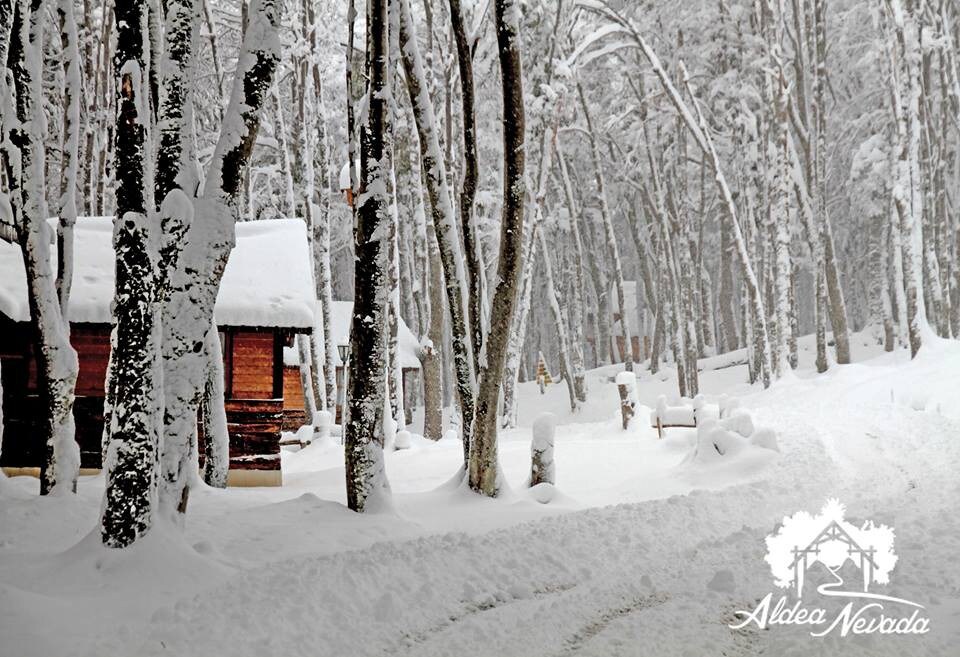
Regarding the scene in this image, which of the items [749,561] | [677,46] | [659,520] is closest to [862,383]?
[677,46]

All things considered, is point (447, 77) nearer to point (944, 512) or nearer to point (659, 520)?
point (659, 520)

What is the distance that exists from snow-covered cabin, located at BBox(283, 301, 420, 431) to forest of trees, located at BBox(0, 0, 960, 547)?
154cm

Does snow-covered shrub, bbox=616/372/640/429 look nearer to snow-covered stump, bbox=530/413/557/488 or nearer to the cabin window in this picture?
snow-covered stump, bbox=530/413/557/488

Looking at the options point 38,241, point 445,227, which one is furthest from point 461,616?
point 38,241

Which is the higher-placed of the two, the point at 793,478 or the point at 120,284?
the point at 120,284

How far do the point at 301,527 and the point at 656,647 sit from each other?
3.80 meters

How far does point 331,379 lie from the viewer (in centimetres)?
1878

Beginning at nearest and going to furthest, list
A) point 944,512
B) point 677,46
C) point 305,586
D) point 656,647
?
point 656,647 < point 305,586 < point 944,512 < point 677,46

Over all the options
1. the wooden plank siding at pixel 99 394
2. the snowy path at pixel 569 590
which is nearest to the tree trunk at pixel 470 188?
the snowy path at pixel 569 590

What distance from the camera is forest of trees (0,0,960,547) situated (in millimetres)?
5844

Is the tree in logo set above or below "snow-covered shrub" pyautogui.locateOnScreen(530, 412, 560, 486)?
below

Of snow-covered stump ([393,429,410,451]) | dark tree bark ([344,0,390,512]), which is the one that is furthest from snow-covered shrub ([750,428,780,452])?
snow-covered stump ([393,429,410,451])

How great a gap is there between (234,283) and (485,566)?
8.61 m

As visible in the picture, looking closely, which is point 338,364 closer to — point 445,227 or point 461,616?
point 445,227
